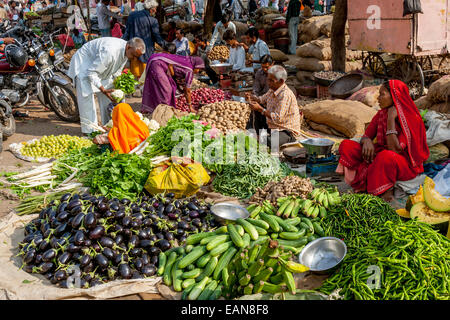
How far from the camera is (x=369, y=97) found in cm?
700

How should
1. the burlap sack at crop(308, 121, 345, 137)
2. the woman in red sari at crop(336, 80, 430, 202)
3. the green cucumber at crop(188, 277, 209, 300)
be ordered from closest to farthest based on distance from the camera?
the green cucumber at crop(188, 277, 209, 300), the woman in red sari at crop(336, 80, 430, 202), the burlap sack at crop(308, 121, 345, 137)

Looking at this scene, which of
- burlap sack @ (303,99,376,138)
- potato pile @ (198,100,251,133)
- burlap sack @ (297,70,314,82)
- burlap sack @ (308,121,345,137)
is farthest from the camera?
burlap sack @ (297,70,314,82)

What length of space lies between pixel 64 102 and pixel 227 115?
351cm

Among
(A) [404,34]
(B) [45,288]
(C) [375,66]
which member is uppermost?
(A) [404,34]

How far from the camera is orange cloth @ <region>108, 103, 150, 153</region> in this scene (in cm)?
470

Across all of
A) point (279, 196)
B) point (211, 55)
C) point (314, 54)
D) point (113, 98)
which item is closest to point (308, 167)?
point (279, 196)

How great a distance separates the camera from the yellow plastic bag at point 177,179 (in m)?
4.10

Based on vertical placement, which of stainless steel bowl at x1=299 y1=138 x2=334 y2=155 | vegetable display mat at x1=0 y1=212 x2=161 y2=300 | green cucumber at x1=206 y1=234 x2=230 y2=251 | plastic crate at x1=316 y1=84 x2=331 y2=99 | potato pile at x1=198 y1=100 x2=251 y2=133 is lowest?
vegetable display mat at x1=0 y1=212 x2=161 y2=300

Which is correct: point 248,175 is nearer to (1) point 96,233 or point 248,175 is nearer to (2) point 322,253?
(2) point 322,253

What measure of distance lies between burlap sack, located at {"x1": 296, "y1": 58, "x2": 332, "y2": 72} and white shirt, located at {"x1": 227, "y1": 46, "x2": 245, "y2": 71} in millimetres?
1677

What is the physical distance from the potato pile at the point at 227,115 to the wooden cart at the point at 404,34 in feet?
13.4

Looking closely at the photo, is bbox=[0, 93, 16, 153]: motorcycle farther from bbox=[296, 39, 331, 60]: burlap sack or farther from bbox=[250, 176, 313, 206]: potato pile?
Answer: bbox=[296, 39, 331, 60]: burlap sack

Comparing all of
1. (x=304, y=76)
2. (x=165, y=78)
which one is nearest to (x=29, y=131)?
(x=165, y=78)

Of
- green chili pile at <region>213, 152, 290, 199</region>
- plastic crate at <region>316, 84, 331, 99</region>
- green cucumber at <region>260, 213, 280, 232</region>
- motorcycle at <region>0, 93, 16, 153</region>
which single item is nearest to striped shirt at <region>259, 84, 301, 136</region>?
green chili pile at <region>213, 152, 290, 199</region>
